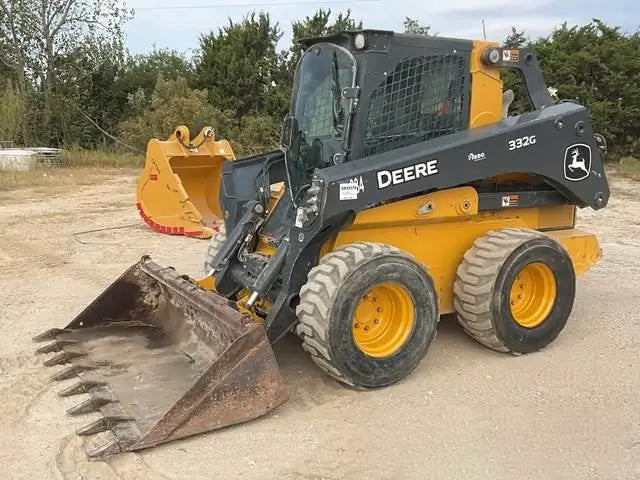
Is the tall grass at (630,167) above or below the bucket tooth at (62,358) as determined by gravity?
above

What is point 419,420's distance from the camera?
3.67 meters

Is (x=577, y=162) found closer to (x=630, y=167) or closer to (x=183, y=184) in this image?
(x=183, y=184)

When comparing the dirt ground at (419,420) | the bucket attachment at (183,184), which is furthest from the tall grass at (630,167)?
the dirt ground at (419,420)

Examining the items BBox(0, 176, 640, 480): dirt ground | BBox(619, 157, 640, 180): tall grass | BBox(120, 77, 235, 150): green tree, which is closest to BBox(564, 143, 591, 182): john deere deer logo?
BBox(0, 176, 640, 480): dirt ground

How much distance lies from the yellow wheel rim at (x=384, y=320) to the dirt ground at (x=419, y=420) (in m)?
0.26

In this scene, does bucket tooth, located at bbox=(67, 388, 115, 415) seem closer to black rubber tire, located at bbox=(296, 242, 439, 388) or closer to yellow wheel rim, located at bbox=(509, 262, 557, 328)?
black rubber tire, located at bbox=(296, 242, 439, 388)

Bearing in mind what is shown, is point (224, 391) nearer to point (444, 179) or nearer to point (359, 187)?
point (359, 187)

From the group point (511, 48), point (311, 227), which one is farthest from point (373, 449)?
point (511, 48)

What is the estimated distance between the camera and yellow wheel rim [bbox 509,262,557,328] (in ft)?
15.1

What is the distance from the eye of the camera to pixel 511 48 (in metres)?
4.78

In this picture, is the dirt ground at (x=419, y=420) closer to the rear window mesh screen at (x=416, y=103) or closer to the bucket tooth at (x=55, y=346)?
the bucket tooth at (x=55, y=346)

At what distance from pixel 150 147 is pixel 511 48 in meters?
5.21

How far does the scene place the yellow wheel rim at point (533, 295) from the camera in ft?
15.1

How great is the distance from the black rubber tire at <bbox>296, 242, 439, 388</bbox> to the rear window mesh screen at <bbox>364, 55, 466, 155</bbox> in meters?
0.81
